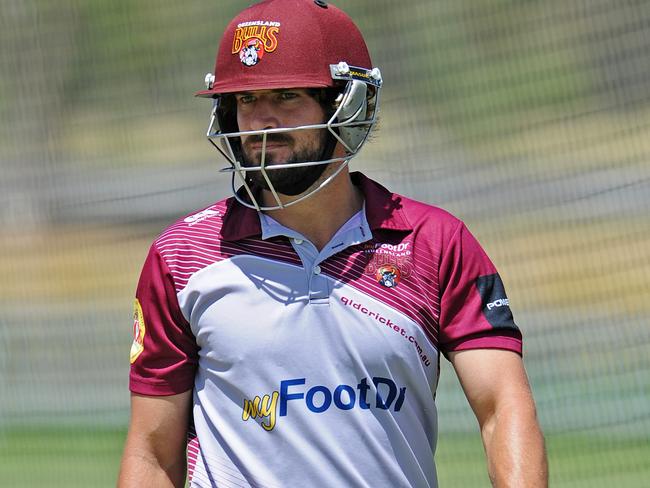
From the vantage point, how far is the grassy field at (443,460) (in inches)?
205

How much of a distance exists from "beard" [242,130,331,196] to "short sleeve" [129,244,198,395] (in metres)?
0.27

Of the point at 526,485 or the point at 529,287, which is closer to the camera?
the point at 526,485

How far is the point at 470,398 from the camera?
248cm

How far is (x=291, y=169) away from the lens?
2.50m

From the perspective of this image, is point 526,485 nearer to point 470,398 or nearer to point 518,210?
point 470,398

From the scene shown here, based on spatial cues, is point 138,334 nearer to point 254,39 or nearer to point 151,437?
point 151,437

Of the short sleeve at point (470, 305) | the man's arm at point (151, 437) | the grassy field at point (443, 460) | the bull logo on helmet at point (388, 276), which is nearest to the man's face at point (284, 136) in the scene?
the bull logo on helmet at point (388, 276)

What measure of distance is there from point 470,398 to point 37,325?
3.82 metres

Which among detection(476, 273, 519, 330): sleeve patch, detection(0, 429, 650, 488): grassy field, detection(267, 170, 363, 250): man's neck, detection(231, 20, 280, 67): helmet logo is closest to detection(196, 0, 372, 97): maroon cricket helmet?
detection(231, 20, 280, 67): helmet logo

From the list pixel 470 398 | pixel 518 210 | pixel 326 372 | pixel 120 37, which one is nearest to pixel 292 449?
pixel 326 372

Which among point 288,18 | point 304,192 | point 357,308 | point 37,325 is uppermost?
point 288,18

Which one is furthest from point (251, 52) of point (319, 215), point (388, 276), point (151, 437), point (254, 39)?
point (151, 437)

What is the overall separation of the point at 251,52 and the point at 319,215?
37 cm

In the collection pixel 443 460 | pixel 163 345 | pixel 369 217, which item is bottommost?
pixel 443 460
